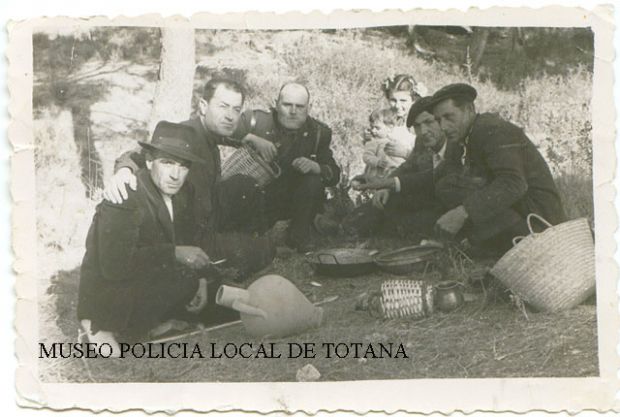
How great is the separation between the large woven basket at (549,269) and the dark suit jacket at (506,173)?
15 cm

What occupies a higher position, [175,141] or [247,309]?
[175,141]

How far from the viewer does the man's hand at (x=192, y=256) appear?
→ 532cm

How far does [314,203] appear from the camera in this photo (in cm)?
545

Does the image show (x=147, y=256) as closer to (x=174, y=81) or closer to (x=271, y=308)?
(x=271, y=308)

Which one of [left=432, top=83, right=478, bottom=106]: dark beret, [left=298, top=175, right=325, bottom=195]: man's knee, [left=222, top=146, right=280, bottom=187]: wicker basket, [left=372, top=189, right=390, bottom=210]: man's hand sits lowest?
[left=372, top=189, right=390, bottom=210]: man's hand

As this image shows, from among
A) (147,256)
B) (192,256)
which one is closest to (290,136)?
(192,256)

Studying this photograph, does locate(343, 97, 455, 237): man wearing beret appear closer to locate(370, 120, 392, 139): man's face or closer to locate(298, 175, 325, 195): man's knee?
locate(370, 120, 392, 139): man's face

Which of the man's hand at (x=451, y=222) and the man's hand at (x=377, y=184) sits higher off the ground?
the man's hand at (x=377, y=184)

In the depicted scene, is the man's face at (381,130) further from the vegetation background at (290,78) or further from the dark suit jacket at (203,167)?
the dark suit jacket at (203,167)

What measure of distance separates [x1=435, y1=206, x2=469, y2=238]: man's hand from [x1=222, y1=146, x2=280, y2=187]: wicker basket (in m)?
1.20

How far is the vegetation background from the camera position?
5363 mm

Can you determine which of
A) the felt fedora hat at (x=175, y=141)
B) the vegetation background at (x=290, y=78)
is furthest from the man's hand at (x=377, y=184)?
the felt fedora hat at (x=175, y=141)

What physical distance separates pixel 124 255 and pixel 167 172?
2.10 ft

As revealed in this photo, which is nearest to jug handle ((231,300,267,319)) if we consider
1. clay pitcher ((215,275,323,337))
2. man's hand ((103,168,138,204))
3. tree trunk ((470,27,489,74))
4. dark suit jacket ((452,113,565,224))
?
clay pitcher ((215,275,323,337))
